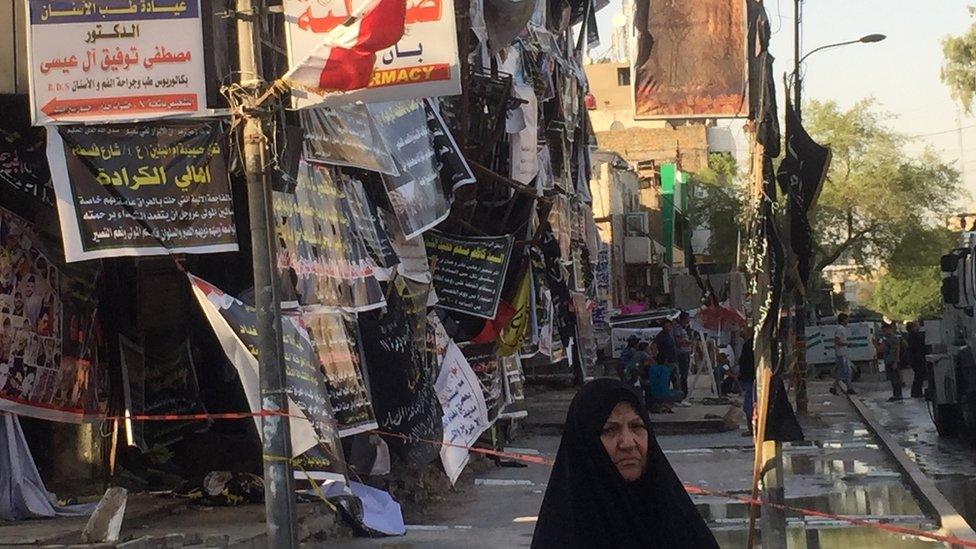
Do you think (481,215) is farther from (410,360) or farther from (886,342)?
(886,342)

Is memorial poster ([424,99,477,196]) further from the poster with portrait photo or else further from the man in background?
the man in background

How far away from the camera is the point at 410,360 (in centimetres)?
1296

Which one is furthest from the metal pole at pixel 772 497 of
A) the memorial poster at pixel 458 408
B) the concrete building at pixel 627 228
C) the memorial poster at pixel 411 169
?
the concrete building at pixel 627 228

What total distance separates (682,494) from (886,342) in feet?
93.0

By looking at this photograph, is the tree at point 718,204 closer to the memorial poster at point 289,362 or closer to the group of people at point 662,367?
the group of people at point 662,367

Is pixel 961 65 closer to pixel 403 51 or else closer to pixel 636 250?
pixel 636 250

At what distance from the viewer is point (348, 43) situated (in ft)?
26.5

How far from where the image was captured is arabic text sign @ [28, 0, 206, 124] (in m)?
9.61

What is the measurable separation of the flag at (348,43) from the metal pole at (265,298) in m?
0.32

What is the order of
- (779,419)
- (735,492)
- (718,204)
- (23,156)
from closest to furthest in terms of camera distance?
(779,419)
(23,156)
(735,492)
(718,204)

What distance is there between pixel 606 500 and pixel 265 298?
401cm

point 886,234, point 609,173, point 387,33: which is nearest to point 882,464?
point 387,33

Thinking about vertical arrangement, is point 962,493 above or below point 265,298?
below

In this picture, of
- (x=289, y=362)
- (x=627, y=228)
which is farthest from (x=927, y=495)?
(x=627, y=228)
